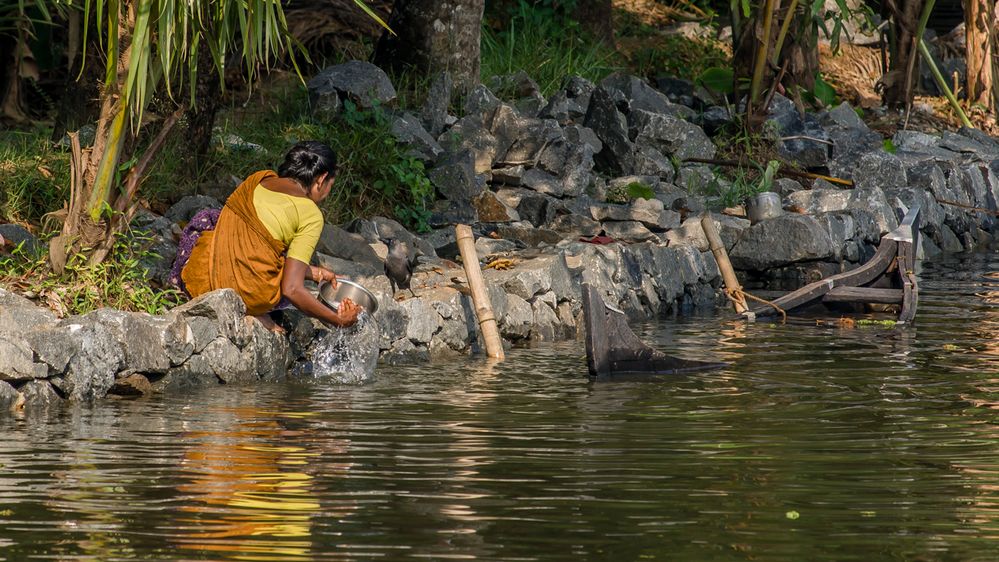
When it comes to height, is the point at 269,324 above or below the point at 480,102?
below

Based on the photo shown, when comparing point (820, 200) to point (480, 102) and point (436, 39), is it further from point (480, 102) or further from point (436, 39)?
point (436, 39)

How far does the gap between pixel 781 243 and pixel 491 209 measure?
111 inches

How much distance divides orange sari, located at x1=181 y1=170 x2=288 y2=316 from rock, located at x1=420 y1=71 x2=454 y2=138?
5236mm

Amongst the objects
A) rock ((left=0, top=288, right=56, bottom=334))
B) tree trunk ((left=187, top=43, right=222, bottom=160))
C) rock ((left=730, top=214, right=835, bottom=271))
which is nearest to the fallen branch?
rock ((left=730, top=214, right=835, bottom=271))

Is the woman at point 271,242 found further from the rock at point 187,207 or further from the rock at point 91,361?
the rock at point 187,207

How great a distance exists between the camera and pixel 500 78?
50.6ft

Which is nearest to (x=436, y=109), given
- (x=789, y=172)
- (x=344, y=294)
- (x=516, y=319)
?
(x=516, y=319)

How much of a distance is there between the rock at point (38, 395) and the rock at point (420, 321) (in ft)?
8.43

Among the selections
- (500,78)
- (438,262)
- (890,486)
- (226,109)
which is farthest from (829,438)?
(500,78)

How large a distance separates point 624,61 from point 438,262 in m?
9.90

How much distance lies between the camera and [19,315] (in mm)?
7207

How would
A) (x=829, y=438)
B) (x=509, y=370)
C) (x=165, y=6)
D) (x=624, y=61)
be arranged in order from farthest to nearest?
(x=624, y=61) → (x=509, y=370) → (x=165, y=6) → (x=829, y=438)

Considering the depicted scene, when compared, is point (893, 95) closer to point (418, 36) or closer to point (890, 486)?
point (418, 36)

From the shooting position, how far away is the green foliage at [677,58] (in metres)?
19.9
